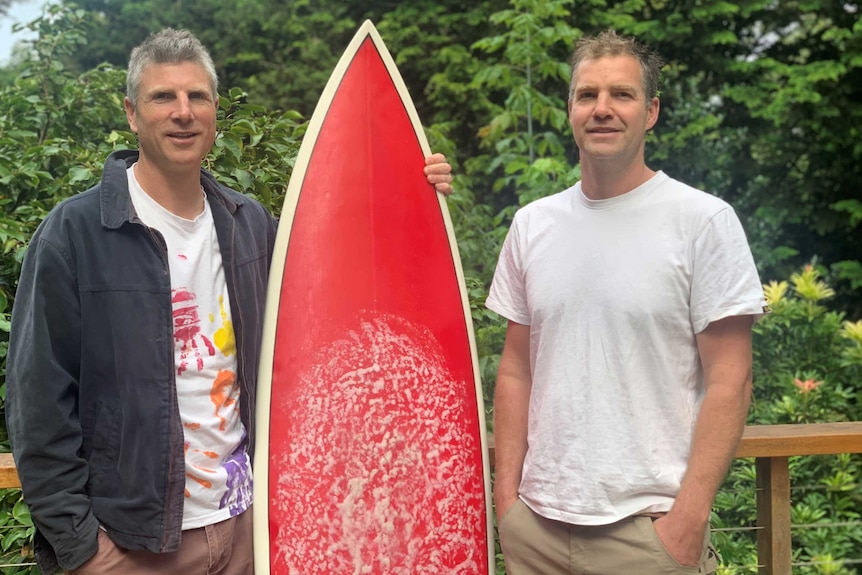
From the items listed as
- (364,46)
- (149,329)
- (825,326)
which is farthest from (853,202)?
(149,329)

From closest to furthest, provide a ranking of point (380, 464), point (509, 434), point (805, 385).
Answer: point (509, 434), point (380, 464), point (805, 385)

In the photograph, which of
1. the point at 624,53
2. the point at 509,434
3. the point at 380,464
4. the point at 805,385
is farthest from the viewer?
the point at 805,385

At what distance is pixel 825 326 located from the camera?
4.02 m

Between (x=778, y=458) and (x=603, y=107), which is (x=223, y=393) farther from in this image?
(x=778, y=458)

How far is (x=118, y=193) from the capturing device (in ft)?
5.07

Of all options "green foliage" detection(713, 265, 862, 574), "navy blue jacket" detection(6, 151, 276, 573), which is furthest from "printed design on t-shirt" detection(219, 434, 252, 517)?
"green foliage" detection(713, 265, 862, 574)

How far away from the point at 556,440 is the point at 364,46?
3.21 feet

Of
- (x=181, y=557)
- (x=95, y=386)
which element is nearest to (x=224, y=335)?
(x=95, y=386)

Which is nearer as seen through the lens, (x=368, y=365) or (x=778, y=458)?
(x=368, y=365)

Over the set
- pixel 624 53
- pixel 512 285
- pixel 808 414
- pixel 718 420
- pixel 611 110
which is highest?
pixel 624 53

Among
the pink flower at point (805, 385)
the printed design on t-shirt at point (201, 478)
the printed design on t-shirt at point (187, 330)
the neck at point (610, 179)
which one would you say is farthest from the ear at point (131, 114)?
the pink flower at point (805, 385)

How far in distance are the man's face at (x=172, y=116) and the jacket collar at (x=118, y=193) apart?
6cm

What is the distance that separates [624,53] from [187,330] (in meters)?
0.89

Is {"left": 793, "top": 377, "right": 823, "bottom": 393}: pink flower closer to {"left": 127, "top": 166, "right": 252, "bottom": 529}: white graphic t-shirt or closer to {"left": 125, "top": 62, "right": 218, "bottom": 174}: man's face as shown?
{"left": 127, "top": 166, "right": 252, "bottom": 529}: white graphic t-shirt
